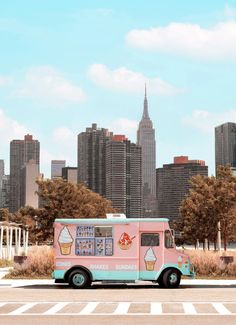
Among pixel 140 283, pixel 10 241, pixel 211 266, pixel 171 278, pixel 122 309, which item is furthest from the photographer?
pixel 10 241

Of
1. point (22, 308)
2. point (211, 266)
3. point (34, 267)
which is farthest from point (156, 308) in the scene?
point (34, 267)

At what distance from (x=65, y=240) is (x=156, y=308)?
8.15 metres

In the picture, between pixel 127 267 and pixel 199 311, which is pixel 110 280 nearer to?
pixel 127 267

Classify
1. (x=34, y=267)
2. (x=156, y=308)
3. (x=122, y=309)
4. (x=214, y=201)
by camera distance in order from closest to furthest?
(x=122, y=309) < (x=156, y=308) < (x=34, y=267) < (x=214, y=201)

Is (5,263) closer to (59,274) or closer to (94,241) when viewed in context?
(59,274)

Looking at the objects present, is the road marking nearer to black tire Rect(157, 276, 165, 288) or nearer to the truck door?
the truck door

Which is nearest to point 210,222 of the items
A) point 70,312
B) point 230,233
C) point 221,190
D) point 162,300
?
point 221,190

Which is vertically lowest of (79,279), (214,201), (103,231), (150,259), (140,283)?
(140,283)

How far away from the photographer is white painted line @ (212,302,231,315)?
1508 cm

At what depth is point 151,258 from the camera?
23.0 meters

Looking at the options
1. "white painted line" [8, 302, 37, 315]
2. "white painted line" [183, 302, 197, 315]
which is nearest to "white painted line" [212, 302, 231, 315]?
"white painted line" [183, 302, 197, 315]

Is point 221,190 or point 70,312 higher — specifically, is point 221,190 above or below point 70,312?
above

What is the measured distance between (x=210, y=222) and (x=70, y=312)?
3780 cm

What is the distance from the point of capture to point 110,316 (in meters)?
14.4
